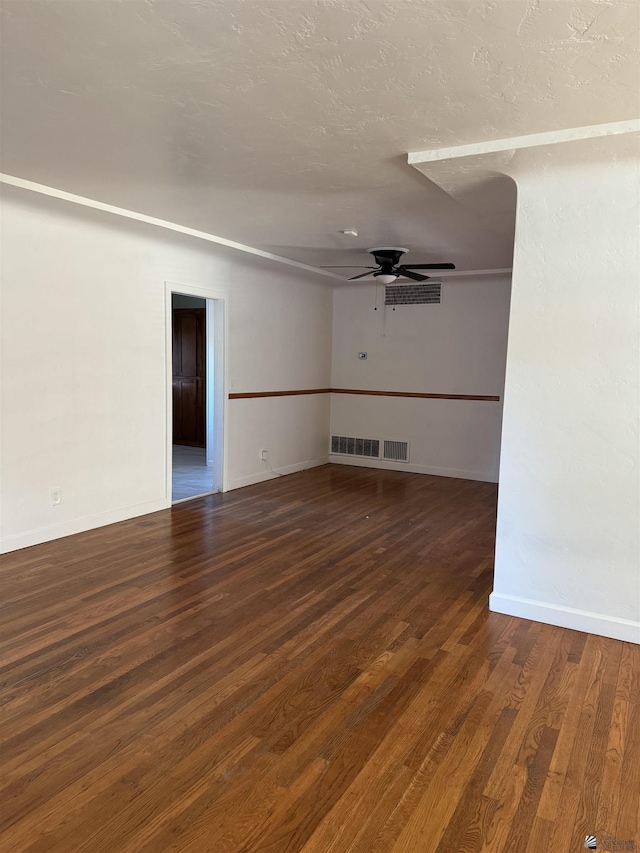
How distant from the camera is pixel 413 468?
24.4 feet

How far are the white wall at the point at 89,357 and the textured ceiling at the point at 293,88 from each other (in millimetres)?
709

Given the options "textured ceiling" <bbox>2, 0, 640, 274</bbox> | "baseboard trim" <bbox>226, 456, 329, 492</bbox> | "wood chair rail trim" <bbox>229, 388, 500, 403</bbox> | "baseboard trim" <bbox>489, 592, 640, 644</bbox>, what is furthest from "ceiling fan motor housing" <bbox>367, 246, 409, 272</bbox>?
"baseboard trim" <bbox>489, 592, 640, 644</bbox>

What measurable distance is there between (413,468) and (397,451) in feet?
0.99

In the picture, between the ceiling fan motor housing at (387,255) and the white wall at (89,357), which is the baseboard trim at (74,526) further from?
the ceiling fan motor housing at (387,255)

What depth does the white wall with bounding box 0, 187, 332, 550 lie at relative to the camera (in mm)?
4023

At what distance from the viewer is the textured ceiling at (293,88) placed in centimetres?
182

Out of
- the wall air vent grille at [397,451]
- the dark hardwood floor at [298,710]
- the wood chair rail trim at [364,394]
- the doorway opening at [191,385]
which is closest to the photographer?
the dark hardwood floor at [298,710]

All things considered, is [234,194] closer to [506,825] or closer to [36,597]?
[36,597]

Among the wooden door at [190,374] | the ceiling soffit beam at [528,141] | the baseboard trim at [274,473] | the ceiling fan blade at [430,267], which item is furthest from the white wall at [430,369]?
the ceiling soffit beam at [528,141]

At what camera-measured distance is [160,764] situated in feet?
6.55

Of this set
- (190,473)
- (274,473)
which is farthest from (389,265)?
(190,473)

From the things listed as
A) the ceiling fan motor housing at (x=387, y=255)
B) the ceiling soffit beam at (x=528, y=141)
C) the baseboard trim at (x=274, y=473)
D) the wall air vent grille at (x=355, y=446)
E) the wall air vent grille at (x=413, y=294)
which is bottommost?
the baseboard trim at (x=274, y=473)

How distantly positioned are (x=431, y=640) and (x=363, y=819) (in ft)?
4.10

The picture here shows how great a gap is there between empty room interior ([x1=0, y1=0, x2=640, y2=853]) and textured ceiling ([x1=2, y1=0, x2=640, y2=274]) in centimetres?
2
